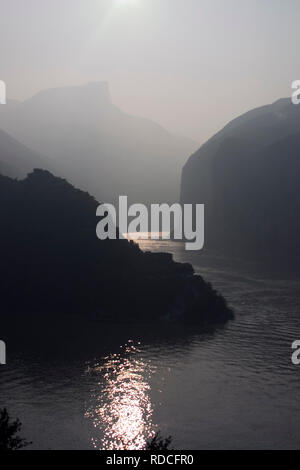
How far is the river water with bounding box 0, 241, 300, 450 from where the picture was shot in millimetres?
63750

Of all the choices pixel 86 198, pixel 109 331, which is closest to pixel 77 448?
pixel 109 331

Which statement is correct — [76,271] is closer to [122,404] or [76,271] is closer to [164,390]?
[164,390]

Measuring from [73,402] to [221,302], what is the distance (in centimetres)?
5771

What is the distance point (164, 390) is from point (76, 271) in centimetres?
5569

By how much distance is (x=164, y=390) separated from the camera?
255 ft

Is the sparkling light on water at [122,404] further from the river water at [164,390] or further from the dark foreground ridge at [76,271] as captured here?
the dark foreground ridge at [76,271]

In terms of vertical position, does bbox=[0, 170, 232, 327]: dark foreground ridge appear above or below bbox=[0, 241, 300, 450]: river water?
above

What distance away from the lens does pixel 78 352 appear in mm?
93875

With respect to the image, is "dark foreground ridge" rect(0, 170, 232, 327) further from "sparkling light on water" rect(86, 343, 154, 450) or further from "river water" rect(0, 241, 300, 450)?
"sparkling light on water" rect(86, 343, 154, 450)

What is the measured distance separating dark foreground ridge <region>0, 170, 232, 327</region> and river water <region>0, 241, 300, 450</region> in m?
10.9

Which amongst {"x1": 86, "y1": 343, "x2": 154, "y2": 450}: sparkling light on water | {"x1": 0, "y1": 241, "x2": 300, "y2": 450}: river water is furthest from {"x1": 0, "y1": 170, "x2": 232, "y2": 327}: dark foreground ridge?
{"x1": 86, "y1": 343, "x2": 154, "y2": 450}: sparkling light on water

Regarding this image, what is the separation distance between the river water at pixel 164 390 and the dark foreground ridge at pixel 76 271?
10.9m

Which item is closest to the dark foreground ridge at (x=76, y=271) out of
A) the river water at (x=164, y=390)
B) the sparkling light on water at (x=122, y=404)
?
the river water at (x=164, y=390)

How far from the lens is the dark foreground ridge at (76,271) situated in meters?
118
